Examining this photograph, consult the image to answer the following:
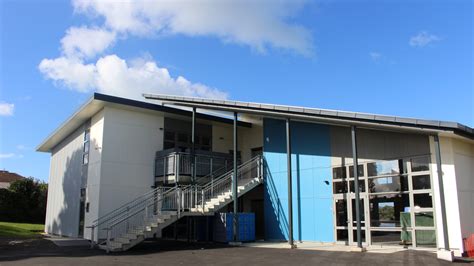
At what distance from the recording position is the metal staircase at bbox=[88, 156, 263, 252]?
17.0m

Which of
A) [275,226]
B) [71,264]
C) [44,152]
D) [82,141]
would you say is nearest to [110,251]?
[71,264]

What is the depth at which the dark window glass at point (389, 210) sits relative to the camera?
601 inches

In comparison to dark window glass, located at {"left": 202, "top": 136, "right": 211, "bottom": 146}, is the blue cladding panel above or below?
below

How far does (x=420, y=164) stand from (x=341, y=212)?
3.93 metres

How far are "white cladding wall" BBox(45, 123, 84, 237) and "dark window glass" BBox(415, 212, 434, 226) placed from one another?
16694 mm

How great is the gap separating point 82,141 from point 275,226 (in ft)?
38.8

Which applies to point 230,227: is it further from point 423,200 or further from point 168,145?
point 423,200

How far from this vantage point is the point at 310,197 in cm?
1880

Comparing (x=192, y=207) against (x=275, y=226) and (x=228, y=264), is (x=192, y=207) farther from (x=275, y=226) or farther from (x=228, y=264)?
(x=228, y=264)

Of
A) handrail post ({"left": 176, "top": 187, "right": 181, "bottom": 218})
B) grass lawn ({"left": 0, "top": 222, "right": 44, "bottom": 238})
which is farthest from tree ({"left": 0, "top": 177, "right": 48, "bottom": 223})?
handrail post ({"left": 176, "top": 187, "right": 181, "bottom": 218})

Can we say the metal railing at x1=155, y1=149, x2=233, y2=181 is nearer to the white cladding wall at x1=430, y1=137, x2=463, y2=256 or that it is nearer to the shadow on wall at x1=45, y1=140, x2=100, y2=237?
the shadow on wall at x1=45, y1=140, x2=100, y2=237

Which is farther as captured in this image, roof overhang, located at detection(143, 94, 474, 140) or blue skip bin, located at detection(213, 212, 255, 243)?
blue skip bin, located at detection(213, 212, 255, 243)

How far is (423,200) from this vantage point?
14.8 metres

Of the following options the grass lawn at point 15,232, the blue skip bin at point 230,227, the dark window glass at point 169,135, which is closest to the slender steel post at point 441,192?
the blue skip bin at point 230,227
